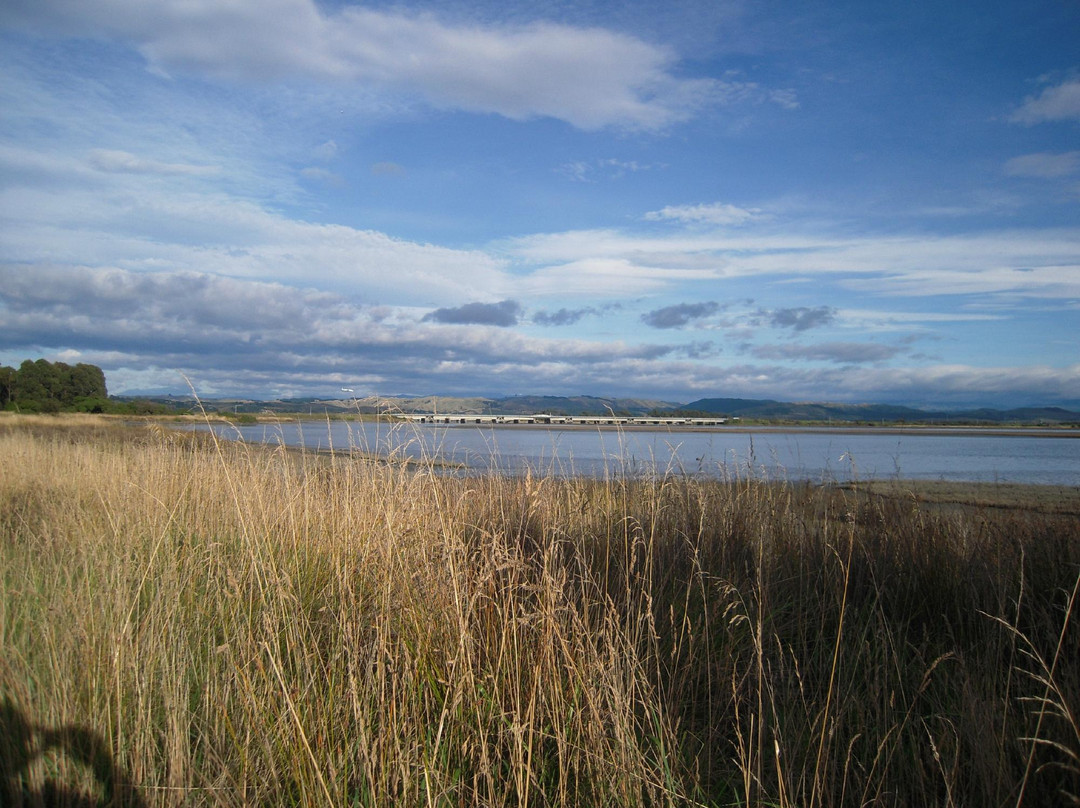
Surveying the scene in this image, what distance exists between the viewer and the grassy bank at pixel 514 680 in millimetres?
2697

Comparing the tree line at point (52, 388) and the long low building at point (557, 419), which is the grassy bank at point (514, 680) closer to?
the long low building at point (557, 419)

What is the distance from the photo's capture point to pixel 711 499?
24.0 ft

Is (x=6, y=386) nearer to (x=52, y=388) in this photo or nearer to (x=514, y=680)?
(x=52, y=388)

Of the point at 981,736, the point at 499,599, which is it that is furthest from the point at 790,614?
the point at 499,599

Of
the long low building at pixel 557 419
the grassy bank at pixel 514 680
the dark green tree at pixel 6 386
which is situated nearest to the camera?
the grassy bank at pixel 514 680

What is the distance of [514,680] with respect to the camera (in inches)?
131

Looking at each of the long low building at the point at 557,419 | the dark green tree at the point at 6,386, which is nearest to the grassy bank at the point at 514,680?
the long low building at the point at 557,419

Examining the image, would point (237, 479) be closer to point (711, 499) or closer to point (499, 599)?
point (499, 599)

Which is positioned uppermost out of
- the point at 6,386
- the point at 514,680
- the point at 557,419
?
the point at 6,386

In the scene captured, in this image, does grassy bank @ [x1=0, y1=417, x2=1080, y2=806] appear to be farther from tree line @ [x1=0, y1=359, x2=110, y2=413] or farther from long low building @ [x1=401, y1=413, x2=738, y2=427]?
tree line @ [x1=0, y1=359, x2=110, y2=413]

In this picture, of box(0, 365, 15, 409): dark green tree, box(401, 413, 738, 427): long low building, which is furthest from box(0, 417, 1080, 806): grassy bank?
box(0, 365, 15, 409): dark green tree

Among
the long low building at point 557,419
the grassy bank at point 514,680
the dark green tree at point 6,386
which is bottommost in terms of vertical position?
the grassy bank at point 514,680

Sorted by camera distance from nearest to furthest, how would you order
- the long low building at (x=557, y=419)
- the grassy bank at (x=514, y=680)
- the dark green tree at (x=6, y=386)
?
the grassy bank at (x=514, y=680)
the long low building at (x=557, y=419)
the dark green tree at (x=6, y=386)

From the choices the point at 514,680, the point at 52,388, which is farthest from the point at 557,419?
the point at 514,680
